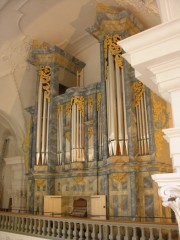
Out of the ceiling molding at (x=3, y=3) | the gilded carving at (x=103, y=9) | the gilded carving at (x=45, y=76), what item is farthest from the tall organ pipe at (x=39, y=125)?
the gilded carving at (x=103, y=9)

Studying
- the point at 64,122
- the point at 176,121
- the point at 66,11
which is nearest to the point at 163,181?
the point at 176,121

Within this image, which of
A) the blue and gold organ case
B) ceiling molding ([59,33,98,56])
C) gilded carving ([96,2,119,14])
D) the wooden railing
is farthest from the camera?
ceiling molding ([59,33,98,56])

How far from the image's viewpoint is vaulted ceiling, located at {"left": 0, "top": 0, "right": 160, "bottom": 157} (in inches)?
327

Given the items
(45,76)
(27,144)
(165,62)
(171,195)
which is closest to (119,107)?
(45,76)

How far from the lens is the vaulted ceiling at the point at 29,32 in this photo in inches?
327

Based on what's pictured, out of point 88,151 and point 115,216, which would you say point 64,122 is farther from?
point 115,216

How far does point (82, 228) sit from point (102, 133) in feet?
8.67

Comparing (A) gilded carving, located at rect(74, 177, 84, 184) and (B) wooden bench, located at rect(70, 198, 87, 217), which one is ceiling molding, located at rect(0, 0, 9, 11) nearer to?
(A) gilded carving, located at rect(74, 177, 84, 184)

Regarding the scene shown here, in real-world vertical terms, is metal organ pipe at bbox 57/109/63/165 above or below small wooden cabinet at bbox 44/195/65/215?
above

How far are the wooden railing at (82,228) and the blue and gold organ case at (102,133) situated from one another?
1.58 ft

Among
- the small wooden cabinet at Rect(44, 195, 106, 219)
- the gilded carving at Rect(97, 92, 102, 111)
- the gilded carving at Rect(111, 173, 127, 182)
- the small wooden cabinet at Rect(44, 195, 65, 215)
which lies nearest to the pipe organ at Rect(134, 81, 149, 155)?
the gilded carving at Rect(111, 173, 127, 182)

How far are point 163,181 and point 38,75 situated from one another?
9.00 metres

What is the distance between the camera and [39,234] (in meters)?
6.71

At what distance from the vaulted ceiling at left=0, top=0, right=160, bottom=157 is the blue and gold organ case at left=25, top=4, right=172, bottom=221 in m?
0.48
